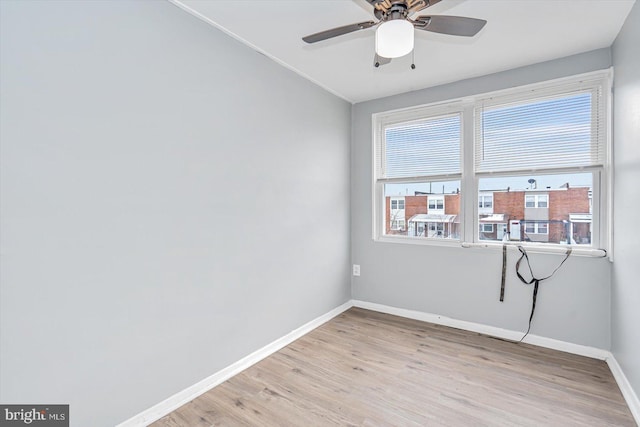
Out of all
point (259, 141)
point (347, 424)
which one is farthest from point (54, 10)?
point (347, 424)

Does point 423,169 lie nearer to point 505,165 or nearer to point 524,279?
point 505,165

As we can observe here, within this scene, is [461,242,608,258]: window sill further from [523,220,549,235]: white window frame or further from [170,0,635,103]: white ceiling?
[170,0,635,103]: white ceiling

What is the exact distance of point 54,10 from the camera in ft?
4.47

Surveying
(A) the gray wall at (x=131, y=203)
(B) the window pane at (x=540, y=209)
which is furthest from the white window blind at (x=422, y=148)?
(A) the gray wall at (x=131, y=203)

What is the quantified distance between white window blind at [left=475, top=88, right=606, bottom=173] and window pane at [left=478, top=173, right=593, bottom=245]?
13 cm

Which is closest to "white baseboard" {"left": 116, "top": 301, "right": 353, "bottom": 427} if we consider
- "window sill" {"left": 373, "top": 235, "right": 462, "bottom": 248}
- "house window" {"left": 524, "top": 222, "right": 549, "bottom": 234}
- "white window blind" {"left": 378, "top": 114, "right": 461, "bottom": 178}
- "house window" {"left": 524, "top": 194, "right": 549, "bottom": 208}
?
"window sill" {"left": 373, "top": 235, "right": 462, "bottom": 248}

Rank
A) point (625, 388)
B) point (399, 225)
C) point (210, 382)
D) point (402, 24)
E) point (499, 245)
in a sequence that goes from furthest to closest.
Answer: point (399, 225)
point (499, 245)
point (210, 382)
point (625, 388)
point (402, 24)

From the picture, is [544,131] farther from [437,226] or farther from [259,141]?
[259,141]

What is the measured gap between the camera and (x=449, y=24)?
1.55 metres

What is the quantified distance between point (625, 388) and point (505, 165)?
5.90ft

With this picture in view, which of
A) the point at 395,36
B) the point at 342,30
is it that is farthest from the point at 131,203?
the point at 395,36

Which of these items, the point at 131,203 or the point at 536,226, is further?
the point at 536,226

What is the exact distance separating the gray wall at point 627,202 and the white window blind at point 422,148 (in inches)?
45.6

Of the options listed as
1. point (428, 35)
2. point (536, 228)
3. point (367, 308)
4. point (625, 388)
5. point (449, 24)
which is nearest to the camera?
point (449, 24)
